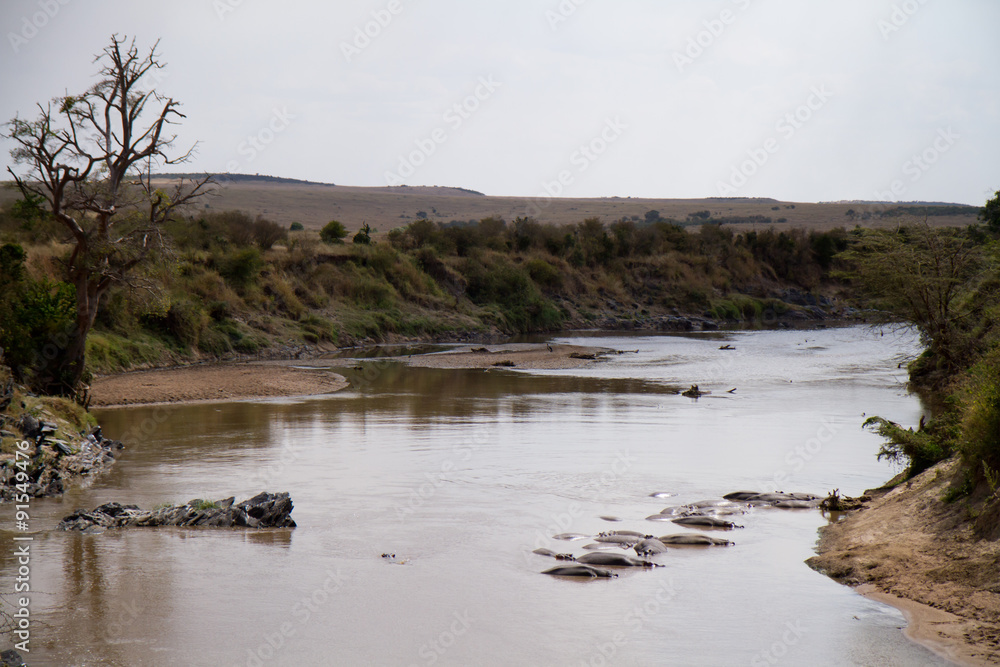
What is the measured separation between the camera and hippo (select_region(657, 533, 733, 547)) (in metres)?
10.4

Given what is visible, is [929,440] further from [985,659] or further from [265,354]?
[265,354]

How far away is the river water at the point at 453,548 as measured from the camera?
759cm

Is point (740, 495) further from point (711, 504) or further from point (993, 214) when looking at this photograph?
point (993, 214)

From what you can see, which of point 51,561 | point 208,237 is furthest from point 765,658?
point 208,237

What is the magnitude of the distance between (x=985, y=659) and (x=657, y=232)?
64.1 meters

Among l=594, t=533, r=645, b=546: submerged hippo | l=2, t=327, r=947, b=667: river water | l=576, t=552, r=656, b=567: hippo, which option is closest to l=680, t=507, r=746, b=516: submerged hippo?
l=2, t=327, r=947, b=667: river water

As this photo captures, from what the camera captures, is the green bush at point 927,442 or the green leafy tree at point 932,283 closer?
the green bush at point 927,442

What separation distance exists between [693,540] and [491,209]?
11934 centimetres

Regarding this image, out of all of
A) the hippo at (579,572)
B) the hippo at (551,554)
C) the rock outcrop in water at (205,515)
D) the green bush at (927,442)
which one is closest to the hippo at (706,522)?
the hippo at (551,554)

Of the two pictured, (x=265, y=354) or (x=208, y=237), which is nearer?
(x=265, y=354)

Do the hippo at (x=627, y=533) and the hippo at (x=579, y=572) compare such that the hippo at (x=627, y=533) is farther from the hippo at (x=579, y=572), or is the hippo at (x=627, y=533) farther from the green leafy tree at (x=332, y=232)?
the green leafy tree at (x=332, y=232)

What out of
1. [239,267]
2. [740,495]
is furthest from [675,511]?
[239,267]

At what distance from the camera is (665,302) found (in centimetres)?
6153

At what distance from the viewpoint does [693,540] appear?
10469mm
